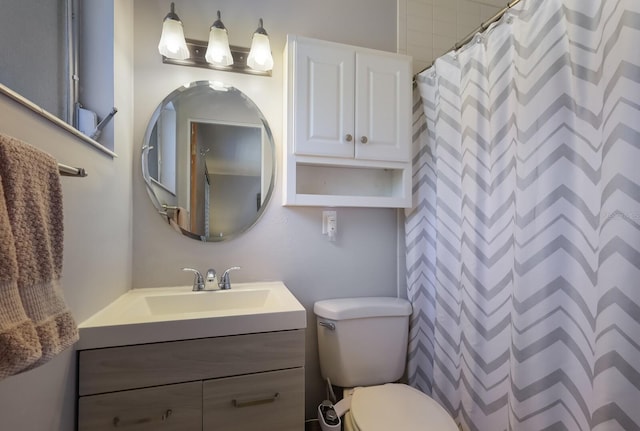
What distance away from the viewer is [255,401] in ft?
3.25

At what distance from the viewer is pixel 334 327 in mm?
1329

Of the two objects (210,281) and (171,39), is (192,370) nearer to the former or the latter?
(210,281)

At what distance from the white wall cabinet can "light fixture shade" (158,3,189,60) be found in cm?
47

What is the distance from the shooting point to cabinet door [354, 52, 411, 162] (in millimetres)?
1384

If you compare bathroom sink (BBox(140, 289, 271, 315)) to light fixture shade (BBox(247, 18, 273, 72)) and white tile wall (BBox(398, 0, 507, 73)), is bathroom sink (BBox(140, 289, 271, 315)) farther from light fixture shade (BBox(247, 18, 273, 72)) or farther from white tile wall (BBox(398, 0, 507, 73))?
white tile wall (BBox(398, 0, 507, 73))

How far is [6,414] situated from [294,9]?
1.79 meters

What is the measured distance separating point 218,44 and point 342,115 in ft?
2.09

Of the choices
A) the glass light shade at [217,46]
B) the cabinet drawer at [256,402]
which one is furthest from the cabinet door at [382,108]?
the cabinet drawer at [256,402]

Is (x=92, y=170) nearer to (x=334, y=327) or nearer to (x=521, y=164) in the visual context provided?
(x=334, y=327)

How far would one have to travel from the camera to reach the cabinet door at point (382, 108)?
1.38 meters

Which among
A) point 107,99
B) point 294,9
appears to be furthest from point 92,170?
point 294,9

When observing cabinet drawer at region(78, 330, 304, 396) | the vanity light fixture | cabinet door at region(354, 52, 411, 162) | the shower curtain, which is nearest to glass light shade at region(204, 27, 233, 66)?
the vanity light fixture

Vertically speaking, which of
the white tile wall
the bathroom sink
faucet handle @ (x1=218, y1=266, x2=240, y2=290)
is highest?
the white tile wall

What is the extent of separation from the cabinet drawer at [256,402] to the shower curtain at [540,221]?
0.73 meters
